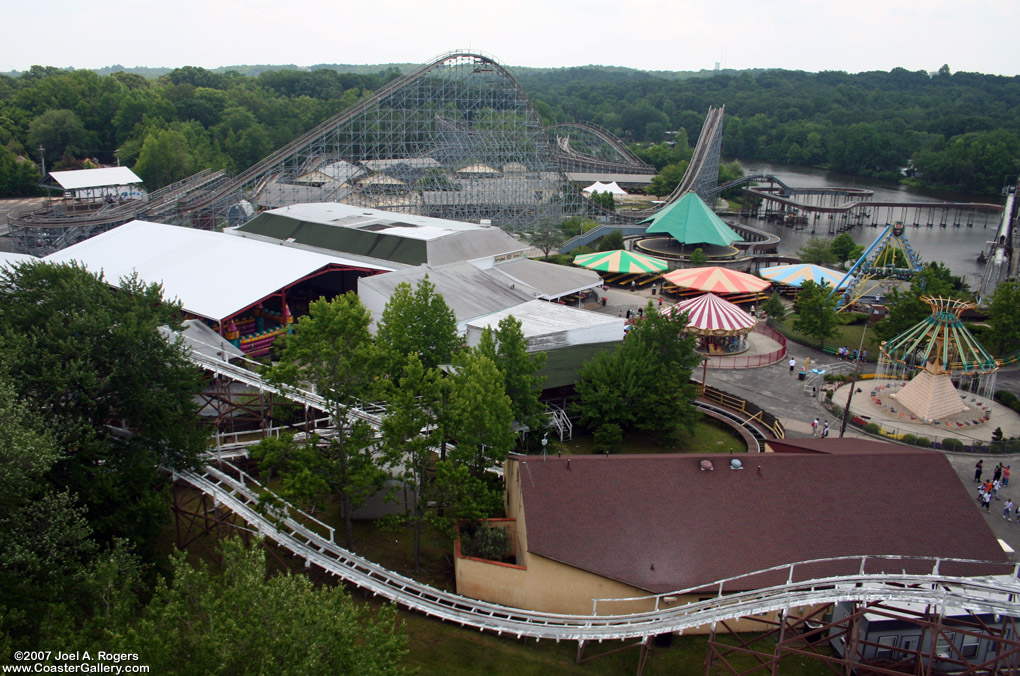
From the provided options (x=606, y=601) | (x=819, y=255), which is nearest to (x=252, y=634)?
(x=606, y=601)

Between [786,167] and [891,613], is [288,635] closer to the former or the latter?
[891,613]

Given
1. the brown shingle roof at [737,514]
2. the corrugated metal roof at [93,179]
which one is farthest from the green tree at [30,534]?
the corrugated metal roof at [93,179]

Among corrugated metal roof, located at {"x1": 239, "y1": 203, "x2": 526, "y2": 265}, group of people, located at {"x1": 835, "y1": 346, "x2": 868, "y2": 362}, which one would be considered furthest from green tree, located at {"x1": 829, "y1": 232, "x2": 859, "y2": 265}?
corrugated metal roof, located at {"x1": 239, "y1": 203, "x2": 526, "y2": 265}

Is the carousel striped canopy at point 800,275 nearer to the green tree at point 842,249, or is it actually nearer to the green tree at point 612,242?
the green tree at point 842,249

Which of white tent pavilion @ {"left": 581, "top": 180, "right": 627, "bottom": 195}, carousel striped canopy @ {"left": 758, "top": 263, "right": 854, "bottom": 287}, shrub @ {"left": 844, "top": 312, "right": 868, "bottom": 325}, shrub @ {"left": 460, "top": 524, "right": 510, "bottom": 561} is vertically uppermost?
white tent pavilion @ {"left": 581, "top": 180, "right": 627, "bottom": 195}

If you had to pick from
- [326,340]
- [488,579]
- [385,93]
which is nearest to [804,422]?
[488,579]

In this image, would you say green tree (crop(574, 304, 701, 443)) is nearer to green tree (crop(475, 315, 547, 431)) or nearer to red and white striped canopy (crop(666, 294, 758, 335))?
green tree (crop(475, 315, 547, 431))

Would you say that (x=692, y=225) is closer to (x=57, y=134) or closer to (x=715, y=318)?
(x=715, y=318)
